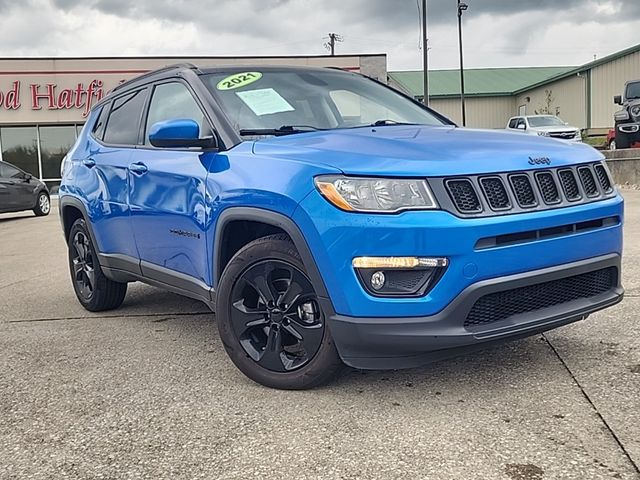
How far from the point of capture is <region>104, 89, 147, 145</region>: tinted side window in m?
4.66

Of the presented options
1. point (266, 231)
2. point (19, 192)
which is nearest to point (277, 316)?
point (266, 231)

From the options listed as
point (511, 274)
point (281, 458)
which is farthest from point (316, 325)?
point (511, 274)

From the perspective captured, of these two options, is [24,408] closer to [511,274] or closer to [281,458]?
[281,458]

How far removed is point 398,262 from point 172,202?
1617 millimetres

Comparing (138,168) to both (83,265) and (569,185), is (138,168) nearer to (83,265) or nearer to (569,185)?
(83,265)

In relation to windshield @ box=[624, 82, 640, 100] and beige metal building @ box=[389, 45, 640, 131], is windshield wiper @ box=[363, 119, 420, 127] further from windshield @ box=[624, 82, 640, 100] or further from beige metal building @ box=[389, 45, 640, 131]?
beige metal building @ box=[389, 45, 640, 131]

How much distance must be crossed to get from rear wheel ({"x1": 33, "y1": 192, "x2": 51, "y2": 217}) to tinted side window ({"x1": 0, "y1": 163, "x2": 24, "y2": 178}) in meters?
0.82

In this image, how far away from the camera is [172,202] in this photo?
152 inches

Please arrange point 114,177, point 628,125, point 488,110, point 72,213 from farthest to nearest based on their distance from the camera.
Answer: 1. point 488,110
2. point 628,125
3. point 72,213
4. point 114,177

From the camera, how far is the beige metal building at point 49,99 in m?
23.1

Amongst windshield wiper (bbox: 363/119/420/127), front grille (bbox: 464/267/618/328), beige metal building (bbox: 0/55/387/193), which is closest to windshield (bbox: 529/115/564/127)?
beige metal building (bbox: 0/55/387/193)

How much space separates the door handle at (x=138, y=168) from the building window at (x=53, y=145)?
20930mm

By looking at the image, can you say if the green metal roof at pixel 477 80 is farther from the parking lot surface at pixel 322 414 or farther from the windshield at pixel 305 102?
the parking lot surface at pixel 322 414

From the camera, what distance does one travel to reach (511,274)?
285cm
